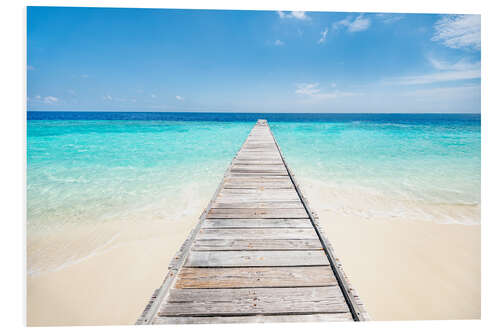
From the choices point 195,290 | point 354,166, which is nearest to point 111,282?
point 195,290

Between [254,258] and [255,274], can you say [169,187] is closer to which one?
[254,258]

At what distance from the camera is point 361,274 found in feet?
8.17

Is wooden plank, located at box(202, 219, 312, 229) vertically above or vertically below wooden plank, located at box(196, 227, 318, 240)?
above

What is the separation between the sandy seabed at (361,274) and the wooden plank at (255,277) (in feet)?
3.75

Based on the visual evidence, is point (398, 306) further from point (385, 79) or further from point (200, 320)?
point (385, 79)

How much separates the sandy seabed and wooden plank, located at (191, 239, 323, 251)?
3.47 ft

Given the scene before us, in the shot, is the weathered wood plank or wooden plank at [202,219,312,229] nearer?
wooden plank at [202,219,312,229]

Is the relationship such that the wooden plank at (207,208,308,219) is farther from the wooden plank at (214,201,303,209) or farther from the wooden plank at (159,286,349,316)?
the wooden plank at (159,286,349,316)

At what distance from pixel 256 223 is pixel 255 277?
65cm

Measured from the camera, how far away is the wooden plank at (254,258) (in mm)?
1541

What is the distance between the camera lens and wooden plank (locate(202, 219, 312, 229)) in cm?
200

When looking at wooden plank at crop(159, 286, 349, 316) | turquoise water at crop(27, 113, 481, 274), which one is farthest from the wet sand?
wooden plank at crop(159, 286, 349, 316)

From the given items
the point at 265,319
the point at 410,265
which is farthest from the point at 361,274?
the point at 265,319

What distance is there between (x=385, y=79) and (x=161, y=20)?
13.2 ft
